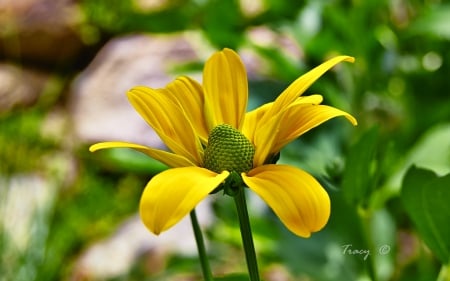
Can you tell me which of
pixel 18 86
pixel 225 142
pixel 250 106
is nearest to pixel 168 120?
pixel 225 142

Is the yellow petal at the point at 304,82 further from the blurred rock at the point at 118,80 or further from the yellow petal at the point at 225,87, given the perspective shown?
the blurred rock at the point at 118,80

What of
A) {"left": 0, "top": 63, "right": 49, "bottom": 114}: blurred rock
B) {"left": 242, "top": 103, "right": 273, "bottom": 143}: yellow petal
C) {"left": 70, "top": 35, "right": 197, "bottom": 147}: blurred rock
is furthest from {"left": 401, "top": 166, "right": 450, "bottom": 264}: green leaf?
{"left": 0, "top": 63, "right": 49, "bottom": 114}: blurred rock

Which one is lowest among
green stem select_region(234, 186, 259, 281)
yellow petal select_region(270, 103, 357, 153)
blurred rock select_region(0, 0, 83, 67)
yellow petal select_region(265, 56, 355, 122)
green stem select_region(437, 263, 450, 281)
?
blurred rock select_region(0, 0, 83, 67)

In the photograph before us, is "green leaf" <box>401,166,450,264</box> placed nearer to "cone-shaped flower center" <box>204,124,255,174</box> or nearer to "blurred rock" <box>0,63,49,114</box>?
"cone-shaped flower center" <box>204,124,255,174</box>

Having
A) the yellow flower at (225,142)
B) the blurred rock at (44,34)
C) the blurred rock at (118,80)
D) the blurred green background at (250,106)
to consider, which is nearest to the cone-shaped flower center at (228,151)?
the yellow flower at (225,142)

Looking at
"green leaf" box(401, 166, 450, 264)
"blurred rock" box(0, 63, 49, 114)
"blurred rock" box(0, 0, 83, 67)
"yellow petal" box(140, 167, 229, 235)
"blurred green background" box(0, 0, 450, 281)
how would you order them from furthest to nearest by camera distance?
"blurred rock" box(0, 0, 83, 67)
"blurred rock" box(0, 63, 49, 114)
"blurred green background" box(0, 0, 450, 281)
"green leaf" box(401, 166, 450, 264)
"yellow petal" box(140, 167, 229, 235)

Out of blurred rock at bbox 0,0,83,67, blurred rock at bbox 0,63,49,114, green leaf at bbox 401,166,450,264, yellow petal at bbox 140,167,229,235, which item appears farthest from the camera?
blurred rock at bbox 0,0,83,67
